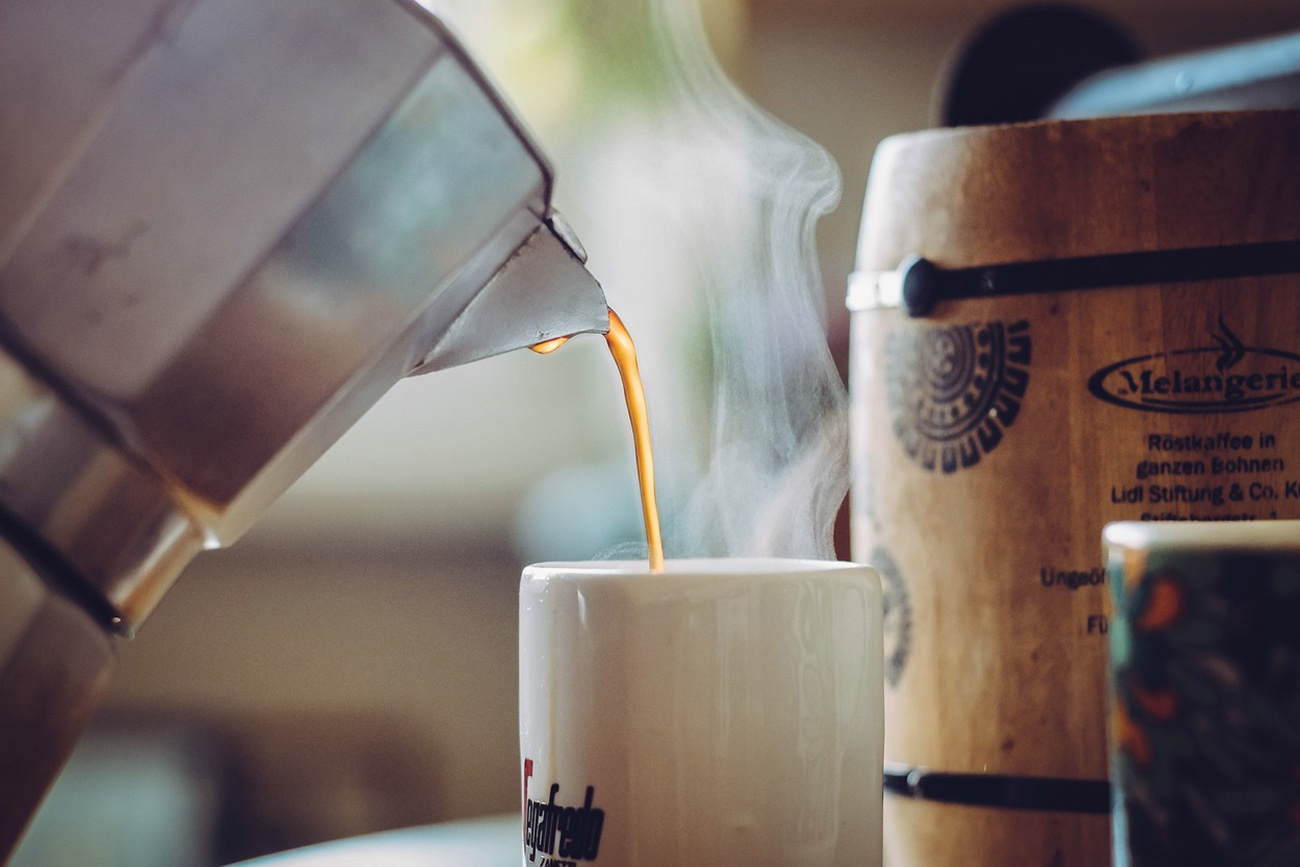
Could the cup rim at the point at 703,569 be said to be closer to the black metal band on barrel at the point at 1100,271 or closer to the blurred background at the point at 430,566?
the black metal band on barrel at the point at 1100,271

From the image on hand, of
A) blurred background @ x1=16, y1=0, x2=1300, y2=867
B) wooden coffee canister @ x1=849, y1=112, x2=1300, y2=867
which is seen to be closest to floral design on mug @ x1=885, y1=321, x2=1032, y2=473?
wooden coffee canister @ x1=849, y1=112, x2=1300, y2=867

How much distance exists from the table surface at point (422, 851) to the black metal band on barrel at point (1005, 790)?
0.22 meters

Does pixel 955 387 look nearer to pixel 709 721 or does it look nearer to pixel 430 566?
pixel 709 721

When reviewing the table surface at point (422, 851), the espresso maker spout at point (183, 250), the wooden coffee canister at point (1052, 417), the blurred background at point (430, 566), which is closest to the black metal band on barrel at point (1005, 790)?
the wooden coffee canister at point (1052, 417)

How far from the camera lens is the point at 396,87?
42cm

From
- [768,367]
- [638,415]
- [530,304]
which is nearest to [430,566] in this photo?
[768,367]

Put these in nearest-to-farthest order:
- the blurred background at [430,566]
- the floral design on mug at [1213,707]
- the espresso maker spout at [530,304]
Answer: the floral design on mug at [1213,707] < the espresso maker spout at [530,304] < the blurred background at [430,566]

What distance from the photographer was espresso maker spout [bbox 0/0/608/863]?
41 cm

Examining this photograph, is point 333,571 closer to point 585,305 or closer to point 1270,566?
point 585,305

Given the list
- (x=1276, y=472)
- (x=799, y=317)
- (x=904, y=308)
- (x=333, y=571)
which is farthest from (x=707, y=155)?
(x=333, y=571)

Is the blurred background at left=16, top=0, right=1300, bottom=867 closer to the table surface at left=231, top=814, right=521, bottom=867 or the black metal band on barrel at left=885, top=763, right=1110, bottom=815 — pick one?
the table surface at left=231, top=814, right=521, bottom=867

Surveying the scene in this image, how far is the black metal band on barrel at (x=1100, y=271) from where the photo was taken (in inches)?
21.5

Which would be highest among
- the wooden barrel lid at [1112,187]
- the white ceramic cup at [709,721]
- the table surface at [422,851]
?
the wooden barrel lid at [1112,187]

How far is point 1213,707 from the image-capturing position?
0.38 metres
